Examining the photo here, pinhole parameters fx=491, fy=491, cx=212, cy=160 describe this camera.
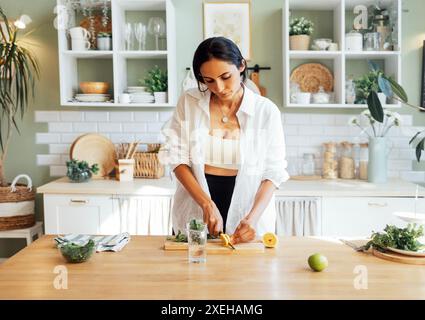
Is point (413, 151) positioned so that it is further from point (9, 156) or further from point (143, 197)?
point (9, 156)

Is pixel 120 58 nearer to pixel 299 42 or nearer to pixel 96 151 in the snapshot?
pixel 96 151

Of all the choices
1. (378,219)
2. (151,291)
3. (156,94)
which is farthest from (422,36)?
(151,291)

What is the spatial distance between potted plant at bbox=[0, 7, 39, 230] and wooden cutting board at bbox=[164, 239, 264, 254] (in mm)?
2269

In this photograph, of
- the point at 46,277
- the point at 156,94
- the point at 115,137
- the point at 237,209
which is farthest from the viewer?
the point at 115,137

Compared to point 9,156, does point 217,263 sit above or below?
below

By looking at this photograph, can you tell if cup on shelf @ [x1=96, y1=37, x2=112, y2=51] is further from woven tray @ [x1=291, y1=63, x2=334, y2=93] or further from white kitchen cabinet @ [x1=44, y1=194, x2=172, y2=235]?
woven tray @ [x1=291, y1=63, x2=334, y2=93]

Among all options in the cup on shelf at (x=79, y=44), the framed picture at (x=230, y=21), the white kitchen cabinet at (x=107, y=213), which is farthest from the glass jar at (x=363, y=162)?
the cup on shelf at (x=79, y=44)

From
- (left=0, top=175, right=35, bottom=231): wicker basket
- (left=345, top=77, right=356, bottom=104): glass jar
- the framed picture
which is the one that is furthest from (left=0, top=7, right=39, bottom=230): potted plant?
(left=345, top=77, right=356, bottom=104): glass jar

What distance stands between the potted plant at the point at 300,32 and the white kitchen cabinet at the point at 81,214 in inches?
73.2

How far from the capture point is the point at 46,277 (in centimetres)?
162

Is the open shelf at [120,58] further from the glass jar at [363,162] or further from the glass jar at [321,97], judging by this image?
the glass jar at [363,162]

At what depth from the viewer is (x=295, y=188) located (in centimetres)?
350

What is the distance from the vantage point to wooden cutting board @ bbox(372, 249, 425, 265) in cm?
174

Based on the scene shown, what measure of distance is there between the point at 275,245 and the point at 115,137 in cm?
252
